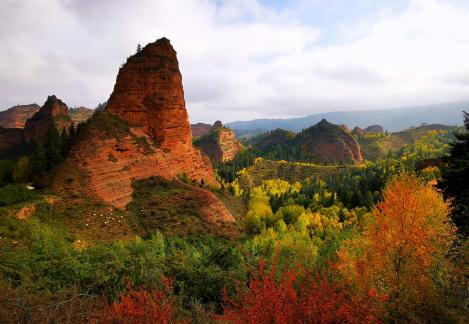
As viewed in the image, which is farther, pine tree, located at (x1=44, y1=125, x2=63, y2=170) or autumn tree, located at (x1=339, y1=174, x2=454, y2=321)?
pine tree, located at (x1=44, y1=125, x2=63, y2=170)

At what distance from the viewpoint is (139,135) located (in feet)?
227

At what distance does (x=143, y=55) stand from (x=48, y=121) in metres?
59.5

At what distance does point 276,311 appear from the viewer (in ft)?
45.8

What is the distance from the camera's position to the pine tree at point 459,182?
23.8m

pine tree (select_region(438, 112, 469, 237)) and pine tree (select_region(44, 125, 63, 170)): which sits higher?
pine tree (select_region(44, 125, 63, 170))

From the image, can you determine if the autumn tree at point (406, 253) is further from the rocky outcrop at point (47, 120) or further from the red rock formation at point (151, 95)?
the rocky outcrop at point (47, 120)

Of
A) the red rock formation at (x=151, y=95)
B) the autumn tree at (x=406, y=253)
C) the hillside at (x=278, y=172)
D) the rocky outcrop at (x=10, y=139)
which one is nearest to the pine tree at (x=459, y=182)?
the autumn tree at (x=406, y=253)

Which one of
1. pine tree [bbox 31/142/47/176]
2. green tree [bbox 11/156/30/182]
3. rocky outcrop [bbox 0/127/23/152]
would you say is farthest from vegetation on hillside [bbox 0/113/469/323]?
rocky outcrop [bbox 0/127/23/152]

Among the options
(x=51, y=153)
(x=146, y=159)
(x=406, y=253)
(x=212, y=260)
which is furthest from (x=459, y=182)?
(x=51, y=153)

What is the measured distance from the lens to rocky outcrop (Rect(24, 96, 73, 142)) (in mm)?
110625

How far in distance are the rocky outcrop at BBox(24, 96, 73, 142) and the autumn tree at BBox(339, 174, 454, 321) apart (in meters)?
114

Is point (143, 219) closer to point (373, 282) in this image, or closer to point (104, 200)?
point (104, 200)

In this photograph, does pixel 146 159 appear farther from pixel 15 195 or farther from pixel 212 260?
pixel 212 260

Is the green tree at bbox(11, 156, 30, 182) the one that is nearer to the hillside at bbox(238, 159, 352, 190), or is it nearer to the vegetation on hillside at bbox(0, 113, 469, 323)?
the vegetation on hillside at bbox(0, 113, 469, 323)
